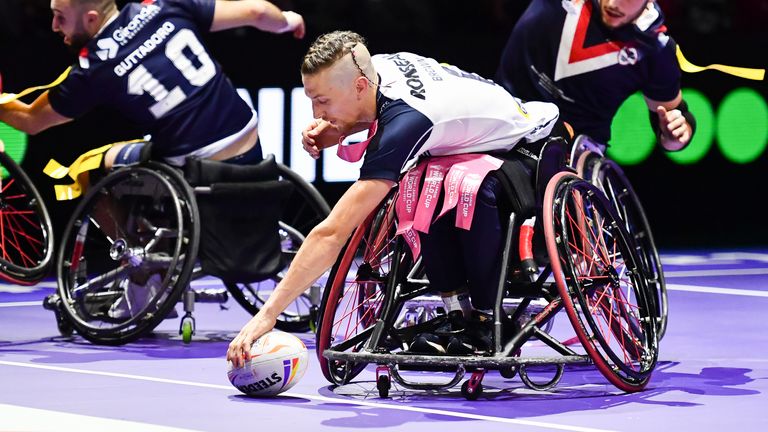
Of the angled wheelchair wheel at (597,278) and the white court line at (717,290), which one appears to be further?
the white court line at (717,290)

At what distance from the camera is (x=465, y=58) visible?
11.1 m

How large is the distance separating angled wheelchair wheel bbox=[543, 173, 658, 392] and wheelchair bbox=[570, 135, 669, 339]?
0.58 meters

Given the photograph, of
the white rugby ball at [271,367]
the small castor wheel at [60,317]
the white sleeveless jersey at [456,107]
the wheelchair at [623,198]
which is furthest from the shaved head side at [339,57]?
the small castor wheel at [60,317]

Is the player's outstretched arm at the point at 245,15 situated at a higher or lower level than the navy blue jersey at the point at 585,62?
higher

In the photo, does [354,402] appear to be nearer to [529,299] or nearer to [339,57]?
[529,299]

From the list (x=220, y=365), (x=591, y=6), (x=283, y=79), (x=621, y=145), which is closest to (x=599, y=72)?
(x=591, y=6)

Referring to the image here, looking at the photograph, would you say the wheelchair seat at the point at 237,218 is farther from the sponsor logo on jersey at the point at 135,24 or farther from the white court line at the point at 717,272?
the white court line at the point at 717,272

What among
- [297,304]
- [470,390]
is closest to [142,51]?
[297,304]

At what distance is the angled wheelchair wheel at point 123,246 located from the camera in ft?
23.7

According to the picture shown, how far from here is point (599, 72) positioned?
A: 707 cm

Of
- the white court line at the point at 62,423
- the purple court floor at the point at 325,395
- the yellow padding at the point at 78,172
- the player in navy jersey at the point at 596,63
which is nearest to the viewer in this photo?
the white court line at the point at 62,423

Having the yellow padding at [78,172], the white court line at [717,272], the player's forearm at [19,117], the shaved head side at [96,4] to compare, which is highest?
the shaved head side at [96,4]

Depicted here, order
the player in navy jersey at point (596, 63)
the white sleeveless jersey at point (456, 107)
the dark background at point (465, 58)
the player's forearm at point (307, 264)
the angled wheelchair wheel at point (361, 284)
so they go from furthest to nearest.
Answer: the dark background at point (465, 58) < the player in navy jersey at point (596, 63) < the angled wheelchair wheel at point (361, 284) < the white sleeveless jersey at point (456, 107) < the player's forearm at point (307, 264)

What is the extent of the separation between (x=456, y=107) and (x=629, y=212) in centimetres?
209
